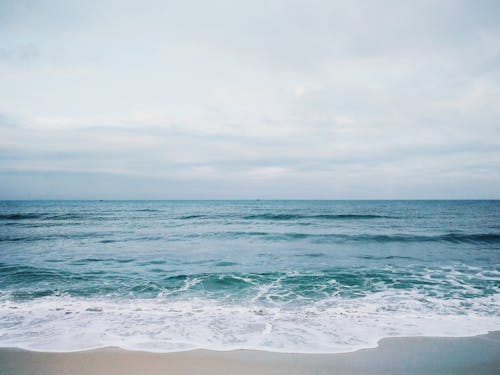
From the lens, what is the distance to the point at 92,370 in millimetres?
4688

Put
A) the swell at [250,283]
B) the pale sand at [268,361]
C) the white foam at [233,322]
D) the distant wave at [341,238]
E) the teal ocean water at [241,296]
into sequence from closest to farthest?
the pale sand at [268,361] → the white foam at [233,322] → the teal ocean water at [241,296] → the swell at [250,283] → the distant wave at [341,238]

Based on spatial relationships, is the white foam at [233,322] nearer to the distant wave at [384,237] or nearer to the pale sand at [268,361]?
the pale sand at [268,361]

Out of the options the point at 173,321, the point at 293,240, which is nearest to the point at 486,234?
the point at 293,240

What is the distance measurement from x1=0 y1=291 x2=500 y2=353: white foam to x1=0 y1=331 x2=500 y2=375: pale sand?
275 mm

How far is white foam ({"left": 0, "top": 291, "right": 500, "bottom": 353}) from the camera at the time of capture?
5645 mm

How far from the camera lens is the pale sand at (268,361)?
4672 mm

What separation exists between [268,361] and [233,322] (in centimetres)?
195

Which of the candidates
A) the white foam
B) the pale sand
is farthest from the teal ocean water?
the pale sand

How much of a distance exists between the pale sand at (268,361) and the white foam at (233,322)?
27 cm

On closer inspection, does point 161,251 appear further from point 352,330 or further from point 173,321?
point 352,330

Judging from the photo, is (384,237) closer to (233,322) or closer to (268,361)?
(233,322)

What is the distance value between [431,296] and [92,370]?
359 inches

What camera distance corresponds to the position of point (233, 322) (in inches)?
267

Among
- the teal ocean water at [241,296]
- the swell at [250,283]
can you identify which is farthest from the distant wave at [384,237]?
the swell at [250,283]
